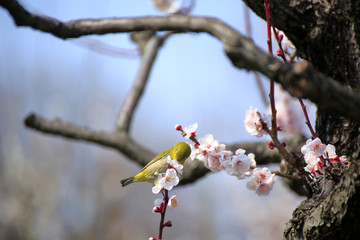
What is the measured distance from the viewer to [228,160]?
3.47 feet

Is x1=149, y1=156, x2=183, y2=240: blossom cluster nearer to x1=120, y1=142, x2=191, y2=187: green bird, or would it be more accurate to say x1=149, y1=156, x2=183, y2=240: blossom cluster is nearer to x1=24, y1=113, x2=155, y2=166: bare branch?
x1=120, y1=142, x2=191, y2=187: green bird

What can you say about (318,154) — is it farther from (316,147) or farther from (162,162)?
(162,162)

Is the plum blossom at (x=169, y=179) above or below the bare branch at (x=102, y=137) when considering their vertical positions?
above

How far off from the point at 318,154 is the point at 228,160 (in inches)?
10.3

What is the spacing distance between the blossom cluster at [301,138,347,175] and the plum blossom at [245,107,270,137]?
0.14 metres

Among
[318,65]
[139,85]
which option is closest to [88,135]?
[139,85]

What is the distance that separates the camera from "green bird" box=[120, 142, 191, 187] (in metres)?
1.14

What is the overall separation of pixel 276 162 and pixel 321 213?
0.96 metres

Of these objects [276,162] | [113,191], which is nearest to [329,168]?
[276,162]

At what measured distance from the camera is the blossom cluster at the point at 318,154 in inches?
40.4

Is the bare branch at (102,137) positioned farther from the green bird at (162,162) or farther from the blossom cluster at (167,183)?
the blossom cluster at (167,183)

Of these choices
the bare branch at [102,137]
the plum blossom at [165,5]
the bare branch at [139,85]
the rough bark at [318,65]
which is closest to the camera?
the rough bark at [318,65]

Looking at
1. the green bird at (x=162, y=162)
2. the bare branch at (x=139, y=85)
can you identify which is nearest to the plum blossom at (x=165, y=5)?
the bare branch at (x=139, y=85)

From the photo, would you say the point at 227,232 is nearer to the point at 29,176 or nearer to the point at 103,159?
the point at 103,159
